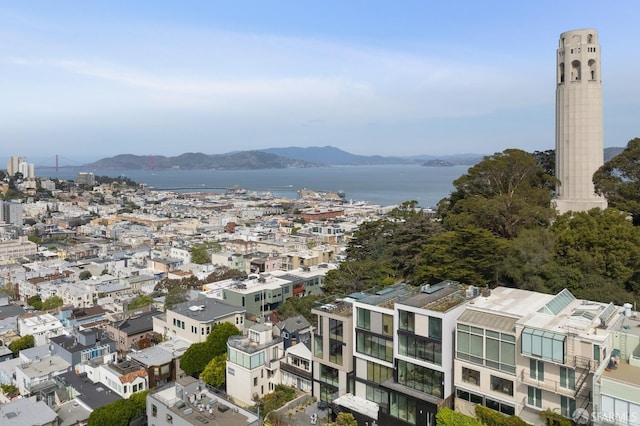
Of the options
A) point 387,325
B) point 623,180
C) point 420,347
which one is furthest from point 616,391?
point 623,180

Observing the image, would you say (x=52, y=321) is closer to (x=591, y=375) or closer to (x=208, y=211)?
(x=591, y=375)

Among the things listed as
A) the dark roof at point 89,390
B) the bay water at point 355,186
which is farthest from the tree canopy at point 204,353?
the bay water at point 355,186

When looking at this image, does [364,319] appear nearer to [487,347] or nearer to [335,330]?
[335,330]

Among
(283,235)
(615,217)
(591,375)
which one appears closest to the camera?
(591,375)

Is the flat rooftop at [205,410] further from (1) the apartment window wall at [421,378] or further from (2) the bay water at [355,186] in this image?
(2) the bay water at [355,186]

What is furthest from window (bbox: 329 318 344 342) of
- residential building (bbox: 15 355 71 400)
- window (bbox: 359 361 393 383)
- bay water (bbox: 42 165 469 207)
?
bay water (bbox: 42 165 469 207)

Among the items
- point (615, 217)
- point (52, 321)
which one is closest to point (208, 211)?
point (52, 321)
